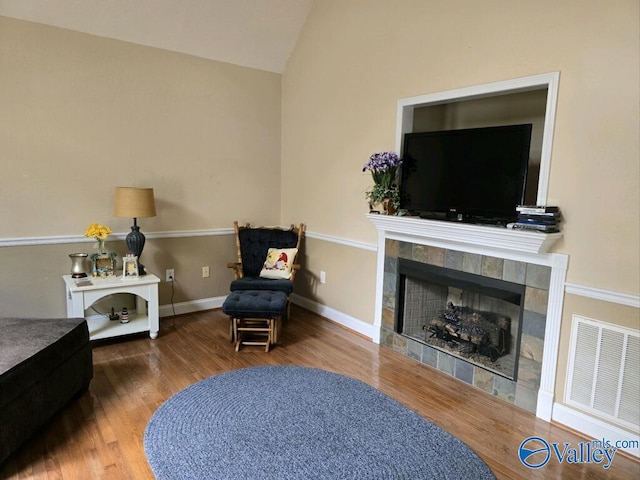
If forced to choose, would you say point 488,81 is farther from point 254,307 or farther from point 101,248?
point 101,248

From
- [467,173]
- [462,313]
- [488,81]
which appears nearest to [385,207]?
[467,173]

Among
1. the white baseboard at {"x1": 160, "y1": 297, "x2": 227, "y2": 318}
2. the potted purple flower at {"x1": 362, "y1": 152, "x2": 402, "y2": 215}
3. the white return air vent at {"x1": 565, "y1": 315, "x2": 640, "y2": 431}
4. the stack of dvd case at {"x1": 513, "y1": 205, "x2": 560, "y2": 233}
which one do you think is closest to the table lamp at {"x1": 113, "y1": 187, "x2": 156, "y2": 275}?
the white baseboard at {"x1": 160, "y1": 297, "x2": 227, "y2": 318}

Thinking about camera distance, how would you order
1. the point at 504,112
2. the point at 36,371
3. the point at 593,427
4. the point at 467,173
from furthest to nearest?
the point at 504,112, the point at 467,173, the point at 593,427, the point at 36,371

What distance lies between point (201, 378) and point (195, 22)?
3.04 metres

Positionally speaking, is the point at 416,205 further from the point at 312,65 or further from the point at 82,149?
the point at 82,149

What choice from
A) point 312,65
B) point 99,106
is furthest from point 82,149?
point 312,65

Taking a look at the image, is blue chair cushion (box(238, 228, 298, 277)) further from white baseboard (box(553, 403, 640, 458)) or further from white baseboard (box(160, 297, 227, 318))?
white baseboard (box(553, 403, 640, 458))

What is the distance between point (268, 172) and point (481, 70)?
2.54 meters

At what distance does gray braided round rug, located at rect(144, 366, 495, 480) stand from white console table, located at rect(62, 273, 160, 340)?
1.03 metres

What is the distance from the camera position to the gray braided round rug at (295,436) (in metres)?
2.03

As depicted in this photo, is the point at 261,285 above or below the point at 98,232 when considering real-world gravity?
below

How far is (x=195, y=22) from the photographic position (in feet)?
12.4

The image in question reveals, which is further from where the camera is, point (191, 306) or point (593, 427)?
point (191, 306)

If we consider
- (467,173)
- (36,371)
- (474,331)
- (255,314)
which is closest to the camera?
(36,371)
